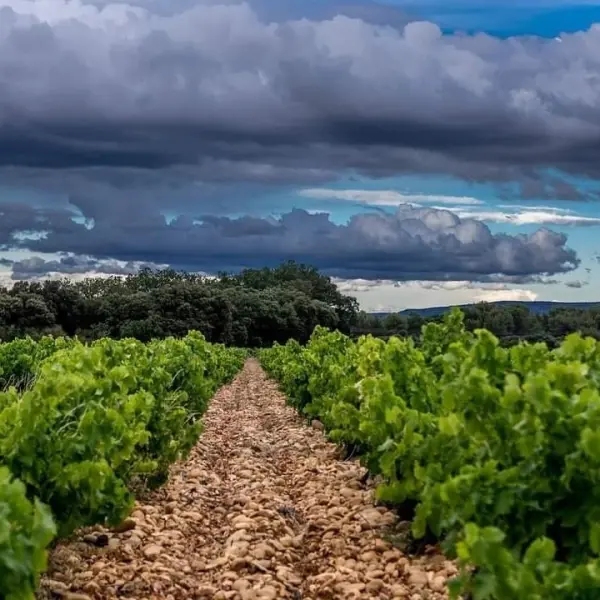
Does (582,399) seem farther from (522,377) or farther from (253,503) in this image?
(253,503)

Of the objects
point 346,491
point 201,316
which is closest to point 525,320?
point 201,316

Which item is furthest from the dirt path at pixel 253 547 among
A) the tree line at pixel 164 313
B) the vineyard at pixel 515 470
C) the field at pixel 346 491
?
the tree line at pixel 164 313

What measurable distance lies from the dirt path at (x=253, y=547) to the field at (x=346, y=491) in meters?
0.02

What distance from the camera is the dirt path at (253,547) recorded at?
7484mm

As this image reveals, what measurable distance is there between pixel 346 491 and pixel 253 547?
247cm

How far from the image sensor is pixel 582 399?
5184mm

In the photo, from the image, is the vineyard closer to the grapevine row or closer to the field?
the field

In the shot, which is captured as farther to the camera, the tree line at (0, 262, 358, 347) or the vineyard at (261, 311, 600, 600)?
the tree line at (0, 262, 358, 347)

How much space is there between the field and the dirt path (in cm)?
2

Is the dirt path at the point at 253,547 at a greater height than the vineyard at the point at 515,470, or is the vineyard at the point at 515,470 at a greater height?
the vineyard at the point at 515,470

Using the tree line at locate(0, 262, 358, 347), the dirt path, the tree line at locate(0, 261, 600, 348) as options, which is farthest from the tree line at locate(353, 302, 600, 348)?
the dirt path

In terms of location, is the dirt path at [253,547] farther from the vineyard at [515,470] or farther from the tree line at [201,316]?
the tree line at [201,316]

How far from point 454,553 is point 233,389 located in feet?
92.0

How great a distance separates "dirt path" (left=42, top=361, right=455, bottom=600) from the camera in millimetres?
7484
